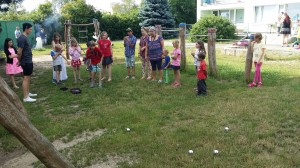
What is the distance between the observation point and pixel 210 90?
8.23 m

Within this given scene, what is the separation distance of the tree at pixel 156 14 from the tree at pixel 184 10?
11.7 meters

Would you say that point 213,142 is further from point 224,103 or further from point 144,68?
point 144,68

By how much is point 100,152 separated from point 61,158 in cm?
153

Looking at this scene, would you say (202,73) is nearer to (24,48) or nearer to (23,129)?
(24,48)

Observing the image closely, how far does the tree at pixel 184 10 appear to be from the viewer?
150ft

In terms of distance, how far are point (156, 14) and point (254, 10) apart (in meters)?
9.95

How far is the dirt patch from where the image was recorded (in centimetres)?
456

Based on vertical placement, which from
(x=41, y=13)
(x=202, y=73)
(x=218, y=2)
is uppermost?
(x=218, y=2)

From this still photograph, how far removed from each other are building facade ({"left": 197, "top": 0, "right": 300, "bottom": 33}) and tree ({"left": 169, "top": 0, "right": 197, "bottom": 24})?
9.59 meters

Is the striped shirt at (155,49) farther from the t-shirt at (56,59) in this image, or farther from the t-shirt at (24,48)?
the t-shirt at (24,48)

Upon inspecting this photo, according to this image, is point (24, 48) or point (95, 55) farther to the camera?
point (95, 55)

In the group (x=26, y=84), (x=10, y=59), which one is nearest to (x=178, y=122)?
(x=26, y=84)

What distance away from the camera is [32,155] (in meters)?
4.82

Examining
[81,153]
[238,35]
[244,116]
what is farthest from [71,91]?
[238,35]
